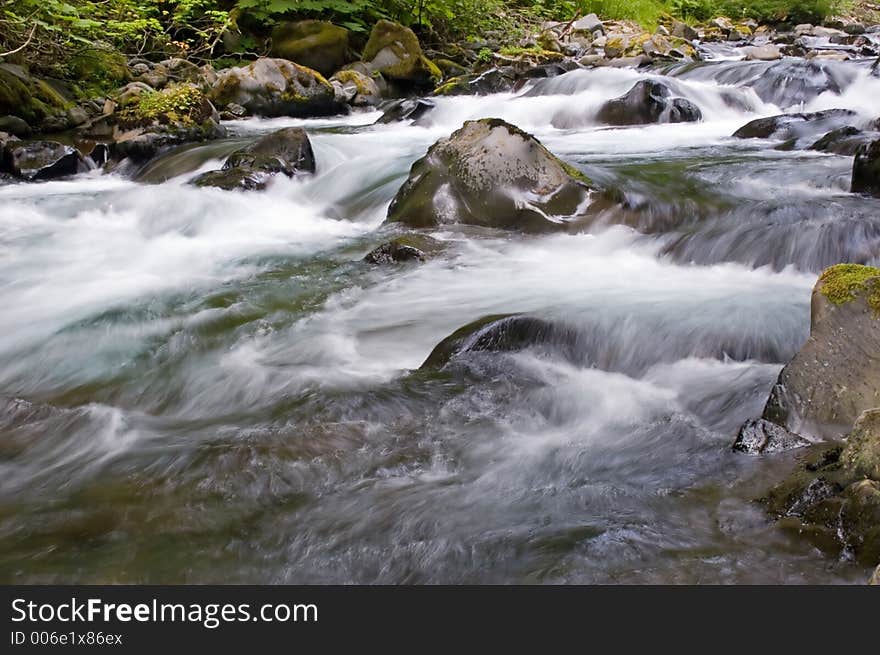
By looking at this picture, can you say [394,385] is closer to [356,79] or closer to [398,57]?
[356,79]

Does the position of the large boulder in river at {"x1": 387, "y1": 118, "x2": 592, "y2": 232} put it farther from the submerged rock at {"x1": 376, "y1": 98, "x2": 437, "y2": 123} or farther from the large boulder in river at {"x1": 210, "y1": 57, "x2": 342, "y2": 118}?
the large boulder in river at {"x1": 210, "y1": 57, "x2": 342, "y2": 118}

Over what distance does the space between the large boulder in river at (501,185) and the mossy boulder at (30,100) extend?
704 centimetres

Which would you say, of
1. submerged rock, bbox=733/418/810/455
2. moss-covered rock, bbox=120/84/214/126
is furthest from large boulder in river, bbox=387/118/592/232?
moss-covered rock, bbox=120/84/214/126

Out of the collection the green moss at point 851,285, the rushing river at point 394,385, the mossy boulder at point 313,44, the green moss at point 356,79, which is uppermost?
the mossy boulder at point 313,44

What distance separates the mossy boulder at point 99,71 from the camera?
38.3 ft

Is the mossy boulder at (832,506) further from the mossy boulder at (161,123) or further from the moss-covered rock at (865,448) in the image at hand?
the mossy boulder at (161,123)

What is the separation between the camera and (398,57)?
15195 millimetres

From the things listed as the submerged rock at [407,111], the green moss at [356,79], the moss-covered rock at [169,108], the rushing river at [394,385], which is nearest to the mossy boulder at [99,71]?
the moss-covered rock at [169,108]

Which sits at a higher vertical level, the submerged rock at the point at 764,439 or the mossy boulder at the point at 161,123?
the mossy boulder at the point at 161,123

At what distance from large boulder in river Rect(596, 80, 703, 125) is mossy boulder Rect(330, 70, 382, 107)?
484cm

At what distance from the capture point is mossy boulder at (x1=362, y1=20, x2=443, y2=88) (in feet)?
49.5

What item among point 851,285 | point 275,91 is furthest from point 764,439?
point 275,91

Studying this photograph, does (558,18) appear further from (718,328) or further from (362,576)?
(362,576)
